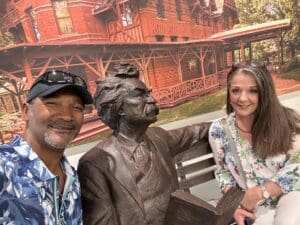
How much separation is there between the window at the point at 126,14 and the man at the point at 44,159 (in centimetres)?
126

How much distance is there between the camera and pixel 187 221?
3.26ft

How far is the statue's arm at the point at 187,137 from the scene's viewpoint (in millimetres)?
1387

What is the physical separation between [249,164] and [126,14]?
134 cm

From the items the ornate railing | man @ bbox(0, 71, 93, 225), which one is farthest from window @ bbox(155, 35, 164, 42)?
man @ bbox(0, 71, 93, 225)

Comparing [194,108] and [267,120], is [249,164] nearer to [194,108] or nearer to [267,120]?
[267,120]

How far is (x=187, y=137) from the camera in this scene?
1.44 m

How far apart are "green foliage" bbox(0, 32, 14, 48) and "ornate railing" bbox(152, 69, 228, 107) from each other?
3.37 feet

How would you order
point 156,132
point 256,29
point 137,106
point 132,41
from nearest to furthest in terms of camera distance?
point 137,106 → point 156,132 → point 132,41 → point 256,29

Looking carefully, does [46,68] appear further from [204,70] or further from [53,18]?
[204,70]

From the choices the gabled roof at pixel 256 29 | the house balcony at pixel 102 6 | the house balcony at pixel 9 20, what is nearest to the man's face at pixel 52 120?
the house balcony at pixel 9 20

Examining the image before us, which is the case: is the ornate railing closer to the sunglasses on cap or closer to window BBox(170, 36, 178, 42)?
window BBox(170, 36, 178, 42)

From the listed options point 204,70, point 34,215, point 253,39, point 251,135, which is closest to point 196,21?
point 204,70

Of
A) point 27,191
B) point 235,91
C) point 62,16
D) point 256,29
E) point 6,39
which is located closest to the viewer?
point 27,191

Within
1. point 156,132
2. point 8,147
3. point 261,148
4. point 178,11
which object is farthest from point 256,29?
point 8,147
